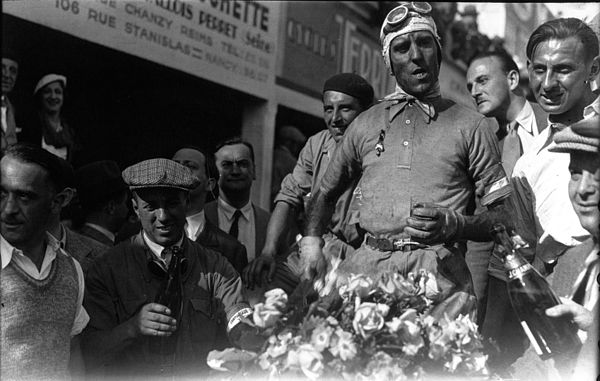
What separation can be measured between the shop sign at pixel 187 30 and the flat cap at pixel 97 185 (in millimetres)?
1628

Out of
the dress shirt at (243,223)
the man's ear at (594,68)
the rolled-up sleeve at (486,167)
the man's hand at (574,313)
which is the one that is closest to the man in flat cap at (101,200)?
the dress shirt at (243,223)

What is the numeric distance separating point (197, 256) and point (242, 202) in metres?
1.71

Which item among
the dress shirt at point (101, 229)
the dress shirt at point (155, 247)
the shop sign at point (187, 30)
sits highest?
the shop sign at point (187, 30)

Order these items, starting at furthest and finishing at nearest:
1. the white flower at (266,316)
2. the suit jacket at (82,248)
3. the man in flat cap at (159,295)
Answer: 1. the suit jacket at (82,248)
2. the man in flat cap at (159,295)
3. the white flower at (266,316)

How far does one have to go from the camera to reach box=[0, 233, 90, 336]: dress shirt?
3049 millimetres

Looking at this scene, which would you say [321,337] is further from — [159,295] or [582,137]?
[159,295]

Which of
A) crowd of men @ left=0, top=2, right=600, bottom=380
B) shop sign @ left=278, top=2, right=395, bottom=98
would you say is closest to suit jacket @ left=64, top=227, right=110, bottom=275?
crowd of men @ left=0, top=2, right=600, bottom=380

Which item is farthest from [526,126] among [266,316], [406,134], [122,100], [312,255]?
[122,100]

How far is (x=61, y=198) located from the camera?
11.0 feet

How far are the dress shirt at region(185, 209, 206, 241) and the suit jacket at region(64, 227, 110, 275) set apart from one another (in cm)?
61

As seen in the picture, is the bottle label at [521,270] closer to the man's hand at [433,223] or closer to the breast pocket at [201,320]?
the man's hand at [433,223]

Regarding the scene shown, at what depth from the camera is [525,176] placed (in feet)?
12.1

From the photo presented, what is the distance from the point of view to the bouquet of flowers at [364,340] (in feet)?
7.30

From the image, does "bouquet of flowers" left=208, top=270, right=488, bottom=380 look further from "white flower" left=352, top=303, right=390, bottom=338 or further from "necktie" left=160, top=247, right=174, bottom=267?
"necktie" left=160, top=247, right=174, bottom=267
